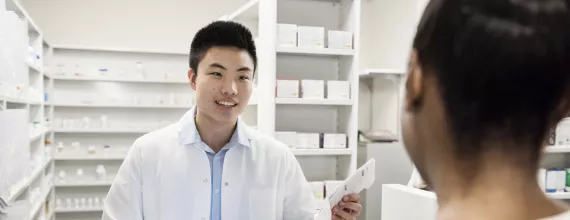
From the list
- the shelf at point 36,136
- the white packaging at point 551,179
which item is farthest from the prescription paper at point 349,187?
the shelf at point 36,136

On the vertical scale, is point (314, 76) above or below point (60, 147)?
above

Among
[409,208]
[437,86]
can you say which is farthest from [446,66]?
[409,208]

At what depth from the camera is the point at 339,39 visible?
3199 millimetres

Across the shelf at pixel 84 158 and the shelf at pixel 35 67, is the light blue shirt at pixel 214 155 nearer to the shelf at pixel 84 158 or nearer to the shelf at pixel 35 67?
the shelf at pixel 35 67

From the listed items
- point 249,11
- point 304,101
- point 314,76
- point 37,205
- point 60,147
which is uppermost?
point 249,11

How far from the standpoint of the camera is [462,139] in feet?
1.58

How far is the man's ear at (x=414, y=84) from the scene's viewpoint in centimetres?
50

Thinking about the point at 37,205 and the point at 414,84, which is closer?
the point at 414,84

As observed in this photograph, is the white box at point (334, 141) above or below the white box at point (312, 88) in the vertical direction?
below

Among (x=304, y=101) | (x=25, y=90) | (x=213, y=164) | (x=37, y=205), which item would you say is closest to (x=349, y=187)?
(x=213, y=164)

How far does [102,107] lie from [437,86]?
5.71 metres

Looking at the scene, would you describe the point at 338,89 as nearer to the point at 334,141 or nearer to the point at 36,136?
the point at 334,141

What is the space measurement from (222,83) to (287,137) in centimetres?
153

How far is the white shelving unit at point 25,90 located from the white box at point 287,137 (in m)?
1.61
